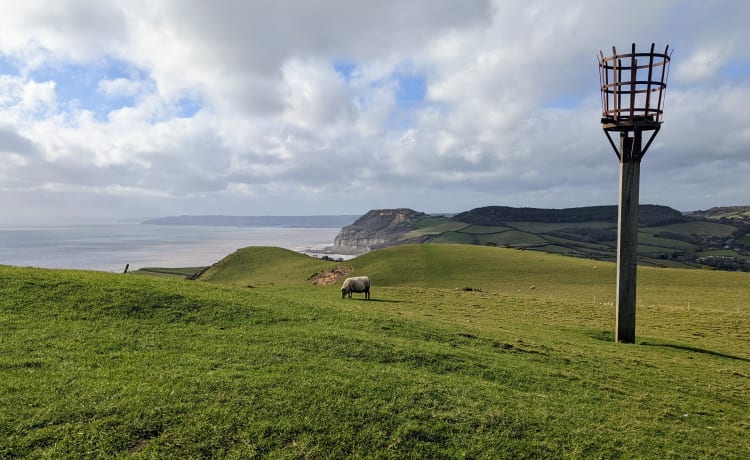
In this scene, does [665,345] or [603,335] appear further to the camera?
[603,335]

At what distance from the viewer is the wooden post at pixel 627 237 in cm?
2256

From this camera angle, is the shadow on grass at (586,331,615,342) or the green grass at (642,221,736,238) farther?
the green grass at (642,221,736,238)

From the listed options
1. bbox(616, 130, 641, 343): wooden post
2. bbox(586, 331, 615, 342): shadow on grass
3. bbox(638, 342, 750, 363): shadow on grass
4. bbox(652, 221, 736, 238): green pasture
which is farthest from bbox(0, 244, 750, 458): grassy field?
bbox(652, 221, 736, 238): green pasture

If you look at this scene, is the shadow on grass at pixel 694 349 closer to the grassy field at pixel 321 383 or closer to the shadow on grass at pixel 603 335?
the grassy field at pixel 321 383

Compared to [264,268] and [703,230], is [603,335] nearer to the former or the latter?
[264,268]

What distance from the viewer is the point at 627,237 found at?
2286 cm

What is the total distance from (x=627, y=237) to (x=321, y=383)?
20336 millimetres

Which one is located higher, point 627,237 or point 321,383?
point 627,237

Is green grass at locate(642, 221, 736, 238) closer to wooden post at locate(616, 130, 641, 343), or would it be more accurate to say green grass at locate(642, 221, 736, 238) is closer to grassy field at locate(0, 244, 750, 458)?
wooden post at locate(616, 130, 641, 343)

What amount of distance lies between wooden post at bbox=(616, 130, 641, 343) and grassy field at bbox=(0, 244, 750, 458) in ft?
5.47

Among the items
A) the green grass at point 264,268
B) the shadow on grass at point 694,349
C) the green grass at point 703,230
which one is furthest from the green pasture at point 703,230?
the shadow on grass at point 694,349

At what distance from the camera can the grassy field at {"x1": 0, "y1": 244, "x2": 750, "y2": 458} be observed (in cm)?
848

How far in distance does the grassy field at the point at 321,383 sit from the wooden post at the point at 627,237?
1.67 m

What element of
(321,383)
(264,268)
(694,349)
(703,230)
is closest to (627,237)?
(694,349)
